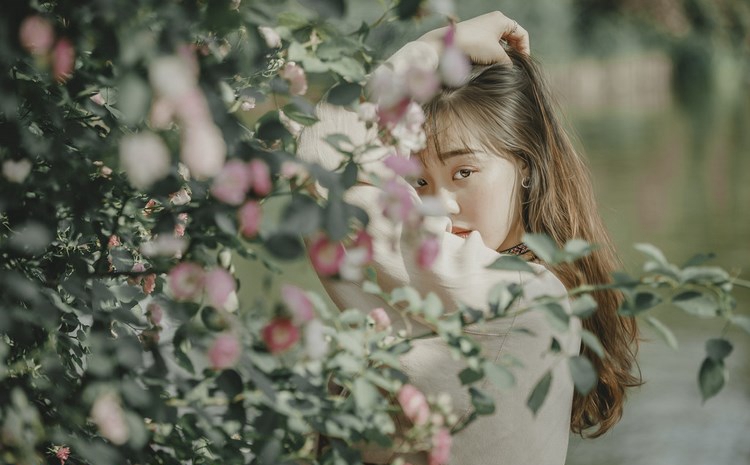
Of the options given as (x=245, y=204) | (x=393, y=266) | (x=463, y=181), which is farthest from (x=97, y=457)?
(x=463, y=181)

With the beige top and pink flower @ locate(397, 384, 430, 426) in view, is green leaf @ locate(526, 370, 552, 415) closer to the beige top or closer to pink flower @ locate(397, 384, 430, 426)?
pink flower @ locate(397, 384, 430, 426)

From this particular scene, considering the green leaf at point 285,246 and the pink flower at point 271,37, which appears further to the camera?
the pink flower at point 271,37

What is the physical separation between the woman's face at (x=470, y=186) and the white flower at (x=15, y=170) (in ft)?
2.85

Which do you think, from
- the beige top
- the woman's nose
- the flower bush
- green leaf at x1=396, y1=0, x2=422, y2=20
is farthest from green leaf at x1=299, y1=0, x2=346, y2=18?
the woman's nose

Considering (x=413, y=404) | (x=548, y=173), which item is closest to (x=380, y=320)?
(x=413, y=404)

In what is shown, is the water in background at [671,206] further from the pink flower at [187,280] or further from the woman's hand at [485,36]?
the pink flower at [187,280]

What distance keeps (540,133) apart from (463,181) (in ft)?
0.78

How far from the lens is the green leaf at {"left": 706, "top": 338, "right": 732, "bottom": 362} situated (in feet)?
3.09

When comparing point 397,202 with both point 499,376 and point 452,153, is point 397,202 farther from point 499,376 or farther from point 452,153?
point 452,153

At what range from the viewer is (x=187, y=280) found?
0.96m

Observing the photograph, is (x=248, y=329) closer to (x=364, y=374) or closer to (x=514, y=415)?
(x=364, y=374)

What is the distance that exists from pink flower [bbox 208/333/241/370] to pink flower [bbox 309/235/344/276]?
0.11 meters

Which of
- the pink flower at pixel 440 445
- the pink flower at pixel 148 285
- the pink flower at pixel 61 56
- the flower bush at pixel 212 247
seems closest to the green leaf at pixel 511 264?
the flower bush at pixel 212 247

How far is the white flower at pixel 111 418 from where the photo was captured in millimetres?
907
